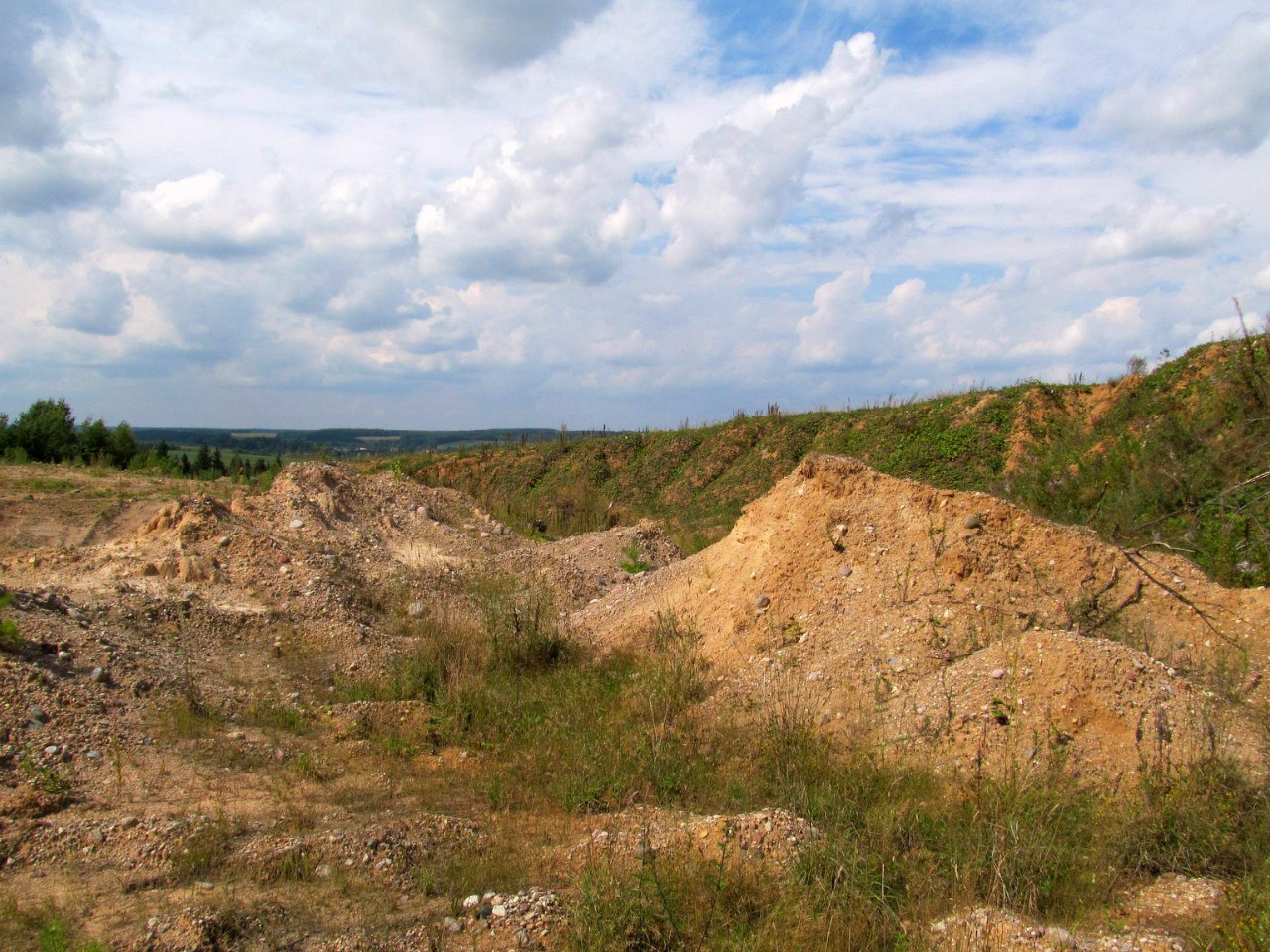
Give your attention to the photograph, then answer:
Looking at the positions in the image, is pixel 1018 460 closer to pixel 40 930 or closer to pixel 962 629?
pixel 962 629

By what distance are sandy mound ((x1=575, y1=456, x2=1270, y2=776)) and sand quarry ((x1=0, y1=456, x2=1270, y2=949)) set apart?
0.02 metres

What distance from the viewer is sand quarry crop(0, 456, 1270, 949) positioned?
3971 millimetres

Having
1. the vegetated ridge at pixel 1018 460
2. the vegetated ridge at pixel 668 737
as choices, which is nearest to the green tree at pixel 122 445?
the vegetated ridge at pixel 1018 460

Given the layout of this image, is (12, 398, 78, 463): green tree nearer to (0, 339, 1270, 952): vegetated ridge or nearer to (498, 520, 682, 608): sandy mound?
(0, 339, 1270, 952): vegetated ridge

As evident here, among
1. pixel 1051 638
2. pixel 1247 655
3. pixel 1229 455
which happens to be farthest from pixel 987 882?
pixel 1229 455

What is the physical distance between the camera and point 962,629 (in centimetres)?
620

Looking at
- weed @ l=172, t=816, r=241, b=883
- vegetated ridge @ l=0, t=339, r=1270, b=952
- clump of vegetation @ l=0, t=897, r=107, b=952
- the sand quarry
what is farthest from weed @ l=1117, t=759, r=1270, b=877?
clump of vegetation @ l=0, t=897, r=107, b=952

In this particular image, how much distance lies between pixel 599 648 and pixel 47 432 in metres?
15.5

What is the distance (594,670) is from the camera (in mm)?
7215

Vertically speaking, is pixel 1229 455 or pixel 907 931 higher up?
pixel 1229 455

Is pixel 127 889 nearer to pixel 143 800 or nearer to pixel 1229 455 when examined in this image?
pixel 143 800

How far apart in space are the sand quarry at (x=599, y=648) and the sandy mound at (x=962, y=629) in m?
0.02

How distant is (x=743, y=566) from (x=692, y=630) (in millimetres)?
919

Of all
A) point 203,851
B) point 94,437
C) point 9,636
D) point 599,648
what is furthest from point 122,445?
point 203,851
